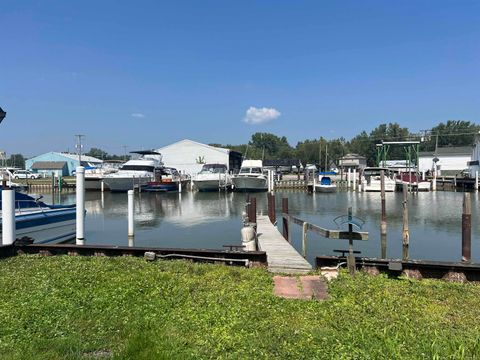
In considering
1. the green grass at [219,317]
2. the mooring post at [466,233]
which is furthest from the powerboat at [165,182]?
the mooring post at [466,233]

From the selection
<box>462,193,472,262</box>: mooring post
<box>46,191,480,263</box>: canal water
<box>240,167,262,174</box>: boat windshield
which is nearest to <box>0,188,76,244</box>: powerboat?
<box>46,191,480,263</box>: canal water

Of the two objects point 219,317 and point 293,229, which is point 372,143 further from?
point 219,317

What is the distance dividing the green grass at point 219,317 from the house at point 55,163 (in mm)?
86556

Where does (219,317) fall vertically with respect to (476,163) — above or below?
below

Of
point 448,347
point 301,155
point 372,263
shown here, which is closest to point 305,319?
point 448,347

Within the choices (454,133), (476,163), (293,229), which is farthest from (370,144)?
(293,229)

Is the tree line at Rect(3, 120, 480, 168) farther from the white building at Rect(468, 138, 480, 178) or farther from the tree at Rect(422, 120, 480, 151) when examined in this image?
the white building at Rect(468, 138, 480, 178)

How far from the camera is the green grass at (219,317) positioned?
420 centimetres

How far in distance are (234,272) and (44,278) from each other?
3.39 m

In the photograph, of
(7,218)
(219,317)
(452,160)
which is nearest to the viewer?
(219,317)

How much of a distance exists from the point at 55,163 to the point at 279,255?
3637 inches

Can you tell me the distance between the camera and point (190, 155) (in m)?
66.9

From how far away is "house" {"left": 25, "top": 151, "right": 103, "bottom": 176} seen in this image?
293ft

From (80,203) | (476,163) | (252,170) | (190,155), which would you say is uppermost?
(190,155)
